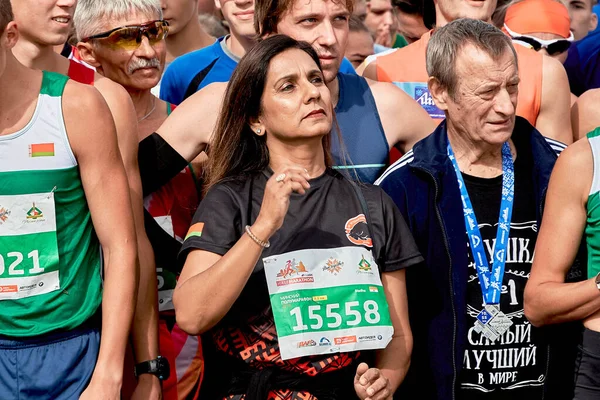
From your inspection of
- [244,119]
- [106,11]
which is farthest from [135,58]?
[244,119]

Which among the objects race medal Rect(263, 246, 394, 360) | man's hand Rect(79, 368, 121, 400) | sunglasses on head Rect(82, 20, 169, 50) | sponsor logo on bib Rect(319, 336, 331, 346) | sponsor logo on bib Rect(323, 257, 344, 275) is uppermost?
sunglasses on head Rect(82, 20, 169, 50)

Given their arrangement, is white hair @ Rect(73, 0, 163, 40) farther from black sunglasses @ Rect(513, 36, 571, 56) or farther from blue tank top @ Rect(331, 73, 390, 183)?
black sunglasses @ Rect(513, 36, 571, 56)

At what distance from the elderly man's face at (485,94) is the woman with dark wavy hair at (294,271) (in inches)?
25.8

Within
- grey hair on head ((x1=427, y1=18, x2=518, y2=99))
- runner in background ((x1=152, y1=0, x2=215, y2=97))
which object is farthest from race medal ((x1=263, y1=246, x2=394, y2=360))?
runner in background ((x1=152, y1=0, x2=215, y2=97))

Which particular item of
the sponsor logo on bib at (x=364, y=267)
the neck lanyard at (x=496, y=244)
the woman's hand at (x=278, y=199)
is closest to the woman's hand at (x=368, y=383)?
the sponsor logo on bib at (x=364, y=267)

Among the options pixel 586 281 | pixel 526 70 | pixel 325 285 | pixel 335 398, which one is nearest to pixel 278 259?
pixel 325 285

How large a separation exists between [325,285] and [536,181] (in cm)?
117

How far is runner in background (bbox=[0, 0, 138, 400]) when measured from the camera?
136 inches

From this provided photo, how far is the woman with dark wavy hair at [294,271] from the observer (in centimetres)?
342

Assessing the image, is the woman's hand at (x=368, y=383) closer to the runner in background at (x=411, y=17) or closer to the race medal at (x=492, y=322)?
the race medal at (x=492, y=322)

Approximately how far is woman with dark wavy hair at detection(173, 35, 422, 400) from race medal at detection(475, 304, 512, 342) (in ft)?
1.41

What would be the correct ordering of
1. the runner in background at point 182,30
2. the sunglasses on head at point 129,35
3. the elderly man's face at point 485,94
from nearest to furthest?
1. the elderly man's face at point 485,94
2. the sunglasses on head at point 129,35
3. the runner in background at point 182,30

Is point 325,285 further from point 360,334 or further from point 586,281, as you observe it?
point 586,281

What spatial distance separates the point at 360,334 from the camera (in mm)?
3496
